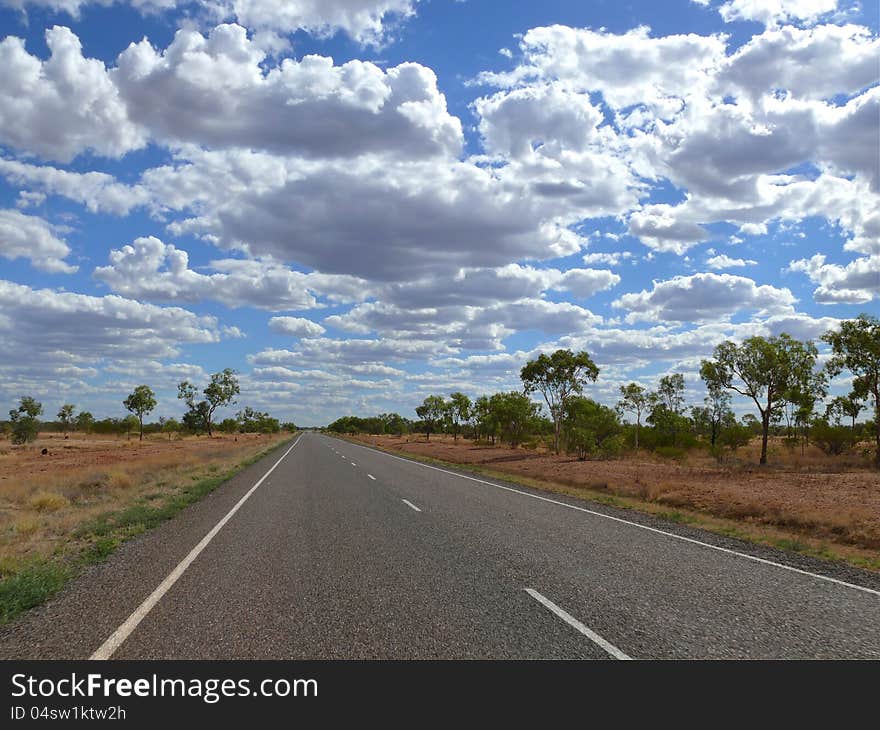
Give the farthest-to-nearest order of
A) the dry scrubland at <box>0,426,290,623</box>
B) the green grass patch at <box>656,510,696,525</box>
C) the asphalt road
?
the green grass patch at <box>656,510,696,525</box> < the dry scrubland at <box>0,426,290,623</box> < the asphalt road

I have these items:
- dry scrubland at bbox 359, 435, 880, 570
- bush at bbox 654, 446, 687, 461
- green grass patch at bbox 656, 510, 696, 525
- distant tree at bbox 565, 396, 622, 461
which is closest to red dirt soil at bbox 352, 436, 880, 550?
dry scrubland at bbox 359, 435, 880, 570

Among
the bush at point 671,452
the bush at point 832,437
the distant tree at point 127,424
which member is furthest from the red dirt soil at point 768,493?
the distant tree at point 127,424

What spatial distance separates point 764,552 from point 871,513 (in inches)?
289

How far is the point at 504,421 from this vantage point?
69.8 meters

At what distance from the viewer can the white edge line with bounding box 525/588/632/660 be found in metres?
5.34

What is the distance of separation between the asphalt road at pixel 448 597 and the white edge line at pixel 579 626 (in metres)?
0.02

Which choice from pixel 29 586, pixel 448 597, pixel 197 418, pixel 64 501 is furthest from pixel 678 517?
pixel 197 418

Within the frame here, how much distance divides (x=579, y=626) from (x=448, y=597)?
1581 millimetres

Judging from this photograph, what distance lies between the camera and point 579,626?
19.9 ft

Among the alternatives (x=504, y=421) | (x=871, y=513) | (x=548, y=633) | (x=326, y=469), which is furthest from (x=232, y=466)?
(x=504, y=421)

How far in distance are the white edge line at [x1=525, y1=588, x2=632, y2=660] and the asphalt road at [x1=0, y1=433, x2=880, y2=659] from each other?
0.02 meters

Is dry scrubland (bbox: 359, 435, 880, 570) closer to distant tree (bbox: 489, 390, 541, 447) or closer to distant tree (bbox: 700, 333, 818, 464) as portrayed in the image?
distant tree (bbox: 700, 333, 818, 464)

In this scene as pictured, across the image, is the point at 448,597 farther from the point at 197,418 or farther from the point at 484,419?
the point at 197,418
